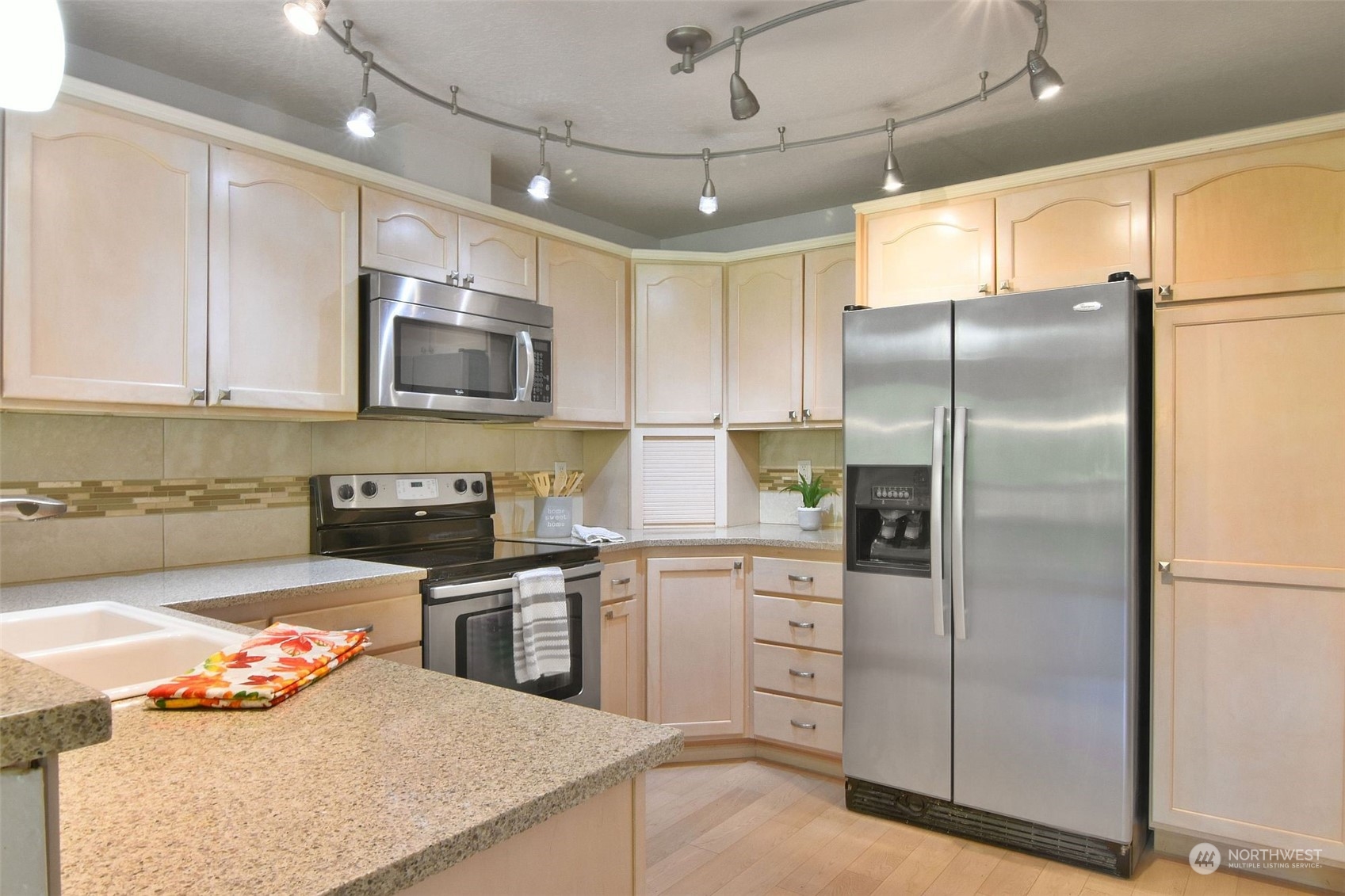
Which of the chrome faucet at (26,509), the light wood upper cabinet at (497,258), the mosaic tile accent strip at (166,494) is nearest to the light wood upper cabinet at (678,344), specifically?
the light wood upper cabinet at (497,258)

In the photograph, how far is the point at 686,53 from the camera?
7.32 ft

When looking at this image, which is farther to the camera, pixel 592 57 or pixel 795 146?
pixel 795 146

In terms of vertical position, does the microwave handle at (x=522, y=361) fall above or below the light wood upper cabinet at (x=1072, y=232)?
below

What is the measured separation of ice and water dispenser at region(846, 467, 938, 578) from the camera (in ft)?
8.83

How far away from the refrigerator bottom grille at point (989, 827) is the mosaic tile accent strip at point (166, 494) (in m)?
2.16

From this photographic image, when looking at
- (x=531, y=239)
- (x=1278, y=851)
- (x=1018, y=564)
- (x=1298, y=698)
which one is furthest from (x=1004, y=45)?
(x=1278, y=851)

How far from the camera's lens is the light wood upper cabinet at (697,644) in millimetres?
3309

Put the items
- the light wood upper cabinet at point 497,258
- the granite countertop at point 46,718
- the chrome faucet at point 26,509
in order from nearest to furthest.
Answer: the granite countertop at point 46,718
the chrome faucet at point 26,509
the light wood upper cabinet at point 497,258

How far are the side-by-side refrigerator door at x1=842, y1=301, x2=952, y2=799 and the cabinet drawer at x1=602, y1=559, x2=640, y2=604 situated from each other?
2.88 ft

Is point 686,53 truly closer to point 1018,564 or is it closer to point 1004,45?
point 1004,45

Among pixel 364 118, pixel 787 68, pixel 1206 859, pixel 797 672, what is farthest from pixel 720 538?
pixel 364 118

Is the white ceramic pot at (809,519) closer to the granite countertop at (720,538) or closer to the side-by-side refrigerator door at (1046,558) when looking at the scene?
the granite countertop at (720,538)

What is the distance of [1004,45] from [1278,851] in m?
2.42

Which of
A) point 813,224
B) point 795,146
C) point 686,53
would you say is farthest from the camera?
point 813,224
